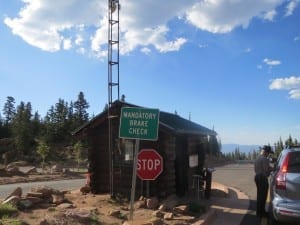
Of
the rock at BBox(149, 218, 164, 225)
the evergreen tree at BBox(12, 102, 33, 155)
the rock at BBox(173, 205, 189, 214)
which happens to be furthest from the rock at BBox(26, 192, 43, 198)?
the evergreen tree at BBox(12, 102, 33, 155)

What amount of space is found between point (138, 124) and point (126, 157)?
19.1 feet

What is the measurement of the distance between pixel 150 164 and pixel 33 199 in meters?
3.44

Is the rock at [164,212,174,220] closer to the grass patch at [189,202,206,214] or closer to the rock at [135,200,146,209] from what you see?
the grass patch at [189,202,206,214]

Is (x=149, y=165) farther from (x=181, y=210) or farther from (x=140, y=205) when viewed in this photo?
(x=140, y=205)

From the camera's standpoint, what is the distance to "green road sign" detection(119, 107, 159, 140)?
10.3 metres

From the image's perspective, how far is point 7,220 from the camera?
32.8 feet

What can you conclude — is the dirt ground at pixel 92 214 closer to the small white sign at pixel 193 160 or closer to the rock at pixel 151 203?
the rock at pixel 151 203

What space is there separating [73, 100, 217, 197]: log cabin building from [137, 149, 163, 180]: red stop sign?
10.1ft

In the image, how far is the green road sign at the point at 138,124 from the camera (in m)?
10.3

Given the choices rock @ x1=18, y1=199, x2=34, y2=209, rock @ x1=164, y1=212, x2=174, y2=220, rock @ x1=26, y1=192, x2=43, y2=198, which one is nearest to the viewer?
rock @ x1=164, y1=212, x2=174, y2=220

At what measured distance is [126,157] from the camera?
16.0m

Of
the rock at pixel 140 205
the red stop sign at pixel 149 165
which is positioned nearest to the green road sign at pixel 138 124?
the red stop sign at pixel 149 165

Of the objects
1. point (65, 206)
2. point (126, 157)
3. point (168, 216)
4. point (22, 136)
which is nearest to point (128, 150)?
point (126, 157)

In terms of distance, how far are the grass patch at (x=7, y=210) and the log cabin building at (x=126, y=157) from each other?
4.21 metres
